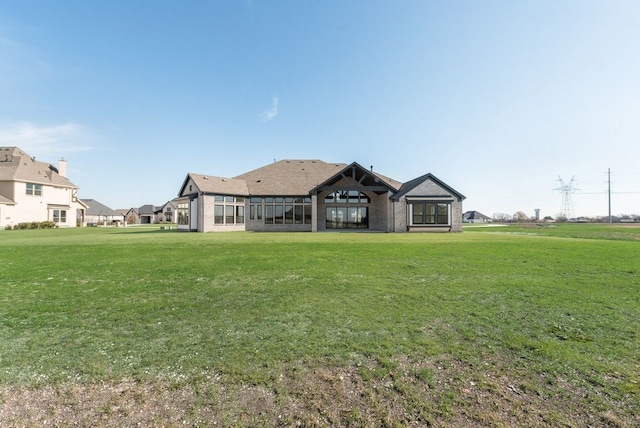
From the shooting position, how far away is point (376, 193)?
33.0m

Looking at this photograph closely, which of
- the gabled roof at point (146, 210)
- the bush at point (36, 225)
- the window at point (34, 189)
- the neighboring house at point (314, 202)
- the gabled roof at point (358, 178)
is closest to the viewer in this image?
the neighboring house at point (314, 202)

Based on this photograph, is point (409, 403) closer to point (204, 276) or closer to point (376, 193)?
point (204, 276)

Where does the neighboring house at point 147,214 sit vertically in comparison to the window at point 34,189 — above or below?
below

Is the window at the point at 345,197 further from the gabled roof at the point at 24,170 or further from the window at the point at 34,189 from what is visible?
the gabled roof at the point at 24,170

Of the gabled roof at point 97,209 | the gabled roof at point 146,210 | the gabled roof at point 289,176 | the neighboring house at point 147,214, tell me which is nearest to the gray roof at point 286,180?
the gabled roof at point 289,176

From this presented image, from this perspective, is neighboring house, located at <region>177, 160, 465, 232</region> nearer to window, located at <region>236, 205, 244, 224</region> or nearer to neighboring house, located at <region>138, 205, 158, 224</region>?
window, located at <region>236, 205, 244, 224</region>

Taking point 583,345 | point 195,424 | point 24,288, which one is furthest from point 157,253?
point 583,345

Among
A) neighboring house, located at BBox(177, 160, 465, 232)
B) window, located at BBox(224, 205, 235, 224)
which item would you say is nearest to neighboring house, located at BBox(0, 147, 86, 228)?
neighboring house, located at BBox(177, 160, 465, 232)

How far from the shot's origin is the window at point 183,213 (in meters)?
31.3

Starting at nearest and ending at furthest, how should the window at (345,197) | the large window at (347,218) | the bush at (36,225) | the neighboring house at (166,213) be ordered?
the window at (345,197) < the large window at (347,218) < the bush at (36,225) < the neighboring house at (166,213)

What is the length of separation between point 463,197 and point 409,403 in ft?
96.5

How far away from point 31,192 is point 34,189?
20.9 inches

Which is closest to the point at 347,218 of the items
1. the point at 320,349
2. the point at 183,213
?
the point at 183,213

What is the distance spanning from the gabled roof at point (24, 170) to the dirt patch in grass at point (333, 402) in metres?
46.7
